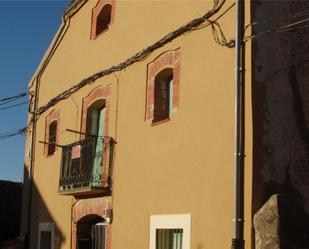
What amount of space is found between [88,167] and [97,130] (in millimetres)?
1309

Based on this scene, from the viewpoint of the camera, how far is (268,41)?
10258 millimetres

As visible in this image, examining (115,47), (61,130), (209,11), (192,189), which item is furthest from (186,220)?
(61,130)

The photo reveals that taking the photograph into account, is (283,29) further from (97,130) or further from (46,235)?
(46,235)

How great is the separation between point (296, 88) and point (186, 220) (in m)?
2.92

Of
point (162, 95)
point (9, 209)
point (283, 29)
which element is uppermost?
point (283, 29)

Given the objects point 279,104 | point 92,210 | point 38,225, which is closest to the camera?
point 279,104

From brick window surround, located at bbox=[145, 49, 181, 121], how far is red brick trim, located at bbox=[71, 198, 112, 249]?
7.58 ft

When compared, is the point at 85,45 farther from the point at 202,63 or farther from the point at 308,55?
the point at 308,55

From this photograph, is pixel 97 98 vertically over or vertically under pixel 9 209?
over

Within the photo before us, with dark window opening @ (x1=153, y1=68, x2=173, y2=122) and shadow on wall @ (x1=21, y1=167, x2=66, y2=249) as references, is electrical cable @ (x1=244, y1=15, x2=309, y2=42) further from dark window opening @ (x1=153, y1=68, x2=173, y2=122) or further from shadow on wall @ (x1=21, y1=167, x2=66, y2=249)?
shadow on wall @ (x1=21, y1=167, x2=66, y2=249)

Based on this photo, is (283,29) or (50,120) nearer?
(283,29)

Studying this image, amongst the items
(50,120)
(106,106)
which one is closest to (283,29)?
(106,106)

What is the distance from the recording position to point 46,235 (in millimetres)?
16609

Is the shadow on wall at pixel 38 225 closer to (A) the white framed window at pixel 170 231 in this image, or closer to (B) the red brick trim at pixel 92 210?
(B) the red brick trim at pixel 92 210
